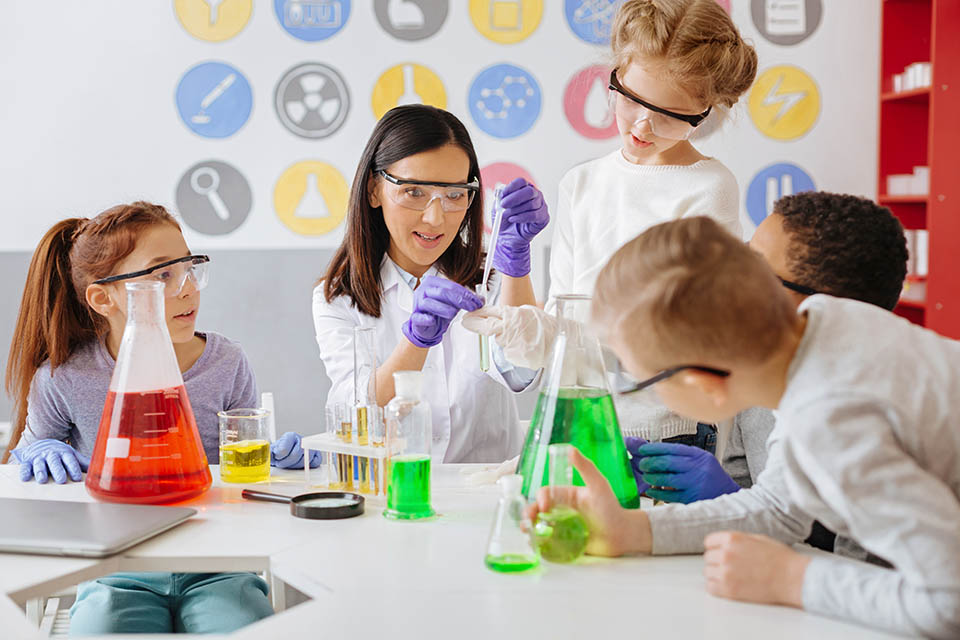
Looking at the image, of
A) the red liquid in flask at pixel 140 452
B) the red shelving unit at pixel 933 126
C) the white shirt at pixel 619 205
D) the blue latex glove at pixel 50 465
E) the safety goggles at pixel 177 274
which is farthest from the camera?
the red shelving unit at pixel 933 126

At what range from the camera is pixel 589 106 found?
3387 mm

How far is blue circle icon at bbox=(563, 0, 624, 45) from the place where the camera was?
3.34 meters

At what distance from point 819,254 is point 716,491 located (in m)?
0.39

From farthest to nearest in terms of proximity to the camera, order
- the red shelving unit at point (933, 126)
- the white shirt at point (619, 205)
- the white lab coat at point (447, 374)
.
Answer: the red shelving unit at point (933, 126)
the white lab coat at point (447, 374)
the white shirt at point (619, 205)

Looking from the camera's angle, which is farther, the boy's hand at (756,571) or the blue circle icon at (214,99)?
the blue circle icon at (214,99)

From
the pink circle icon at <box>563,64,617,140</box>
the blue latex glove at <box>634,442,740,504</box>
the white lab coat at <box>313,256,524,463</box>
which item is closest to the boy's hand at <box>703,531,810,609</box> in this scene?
the blue latex glove at <box>634,442,740,504</box>

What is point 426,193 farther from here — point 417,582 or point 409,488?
point 417,582

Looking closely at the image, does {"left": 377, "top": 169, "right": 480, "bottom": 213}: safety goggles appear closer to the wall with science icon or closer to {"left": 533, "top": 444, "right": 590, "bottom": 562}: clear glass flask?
{"left": 533, "top": 444, "right": 590, "bottom": 562}: clear glass flask

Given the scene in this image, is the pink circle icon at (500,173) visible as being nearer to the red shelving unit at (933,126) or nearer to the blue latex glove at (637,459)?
the red shelving unit at (933,126)

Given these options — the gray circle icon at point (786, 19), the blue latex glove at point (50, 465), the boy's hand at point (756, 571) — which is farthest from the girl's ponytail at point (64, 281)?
the gray circle icon at point (786, 19)

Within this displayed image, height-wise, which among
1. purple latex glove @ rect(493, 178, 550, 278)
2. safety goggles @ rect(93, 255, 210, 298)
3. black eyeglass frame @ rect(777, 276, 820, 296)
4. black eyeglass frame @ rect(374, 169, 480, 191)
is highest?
black eyeglass frame @ rect(374, 169, 480, 191)

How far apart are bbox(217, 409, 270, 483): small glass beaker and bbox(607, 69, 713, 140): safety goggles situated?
0.93m

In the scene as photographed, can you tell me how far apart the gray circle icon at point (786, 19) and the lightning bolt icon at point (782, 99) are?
17cm

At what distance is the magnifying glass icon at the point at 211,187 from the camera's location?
11.1ft
